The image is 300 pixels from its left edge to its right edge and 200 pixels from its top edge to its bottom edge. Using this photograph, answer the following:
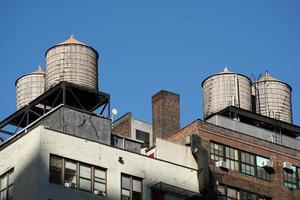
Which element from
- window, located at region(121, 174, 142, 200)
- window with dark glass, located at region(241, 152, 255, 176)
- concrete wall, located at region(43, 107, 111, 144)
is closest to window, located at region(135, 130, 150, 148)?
window with dark glass, located at region(241, 152, 255, 176)

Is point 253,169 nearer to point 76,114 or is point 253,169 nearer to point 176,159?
point 176,159

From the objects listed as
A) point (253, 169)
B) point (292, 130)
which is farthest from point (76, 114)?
point (292, 130)

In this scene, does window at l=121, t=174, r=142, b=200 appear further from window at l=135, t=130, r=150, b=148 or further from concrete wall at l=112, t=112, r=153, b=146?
concrete wall at l=112, t=112, r=153, b=146

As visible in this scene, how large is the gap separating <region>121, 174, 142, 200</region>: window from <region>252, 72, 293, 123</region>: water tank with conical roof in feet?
62.9

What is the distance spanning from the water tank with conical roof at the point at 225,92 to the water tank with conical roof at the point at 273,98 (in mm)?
2441

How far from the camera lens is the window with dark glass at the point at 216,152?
3118 inches

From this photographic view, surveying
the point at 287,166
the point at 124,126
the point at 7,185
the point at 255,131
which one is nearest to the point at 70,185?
the point at 7,185

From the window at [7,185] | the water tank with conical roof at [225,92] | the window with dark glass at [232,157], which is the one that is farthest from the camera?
the water tank with conical roof at [225,92]

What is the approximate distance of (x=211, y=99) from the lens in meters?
86.4

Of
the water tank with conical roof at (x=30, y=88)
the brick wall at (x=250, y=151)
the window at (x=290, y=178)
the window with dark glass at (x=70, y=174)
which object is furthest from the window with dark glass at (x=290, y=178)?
the window with dark glass at (x=70, y=174)

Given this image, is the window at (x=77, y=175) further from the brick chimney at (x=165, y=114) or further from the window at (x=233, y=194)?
the brick chimney at (x=165, y=114)

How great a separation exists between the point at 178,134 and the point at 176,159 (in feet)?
13.3

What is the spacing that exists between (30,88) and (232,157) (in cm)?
1464

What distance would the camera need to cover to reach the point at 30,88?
8262 centimetres
